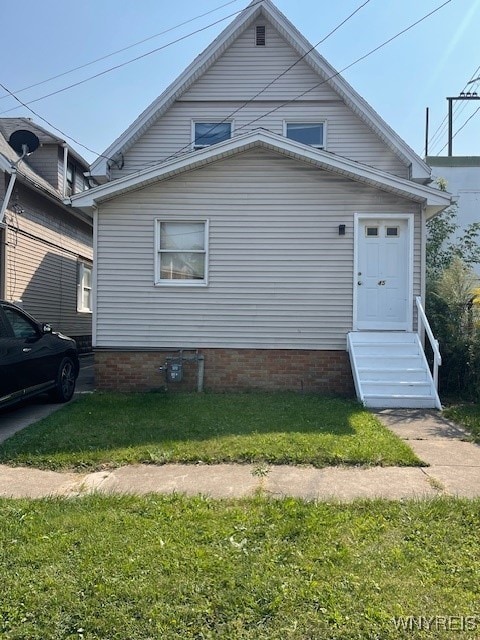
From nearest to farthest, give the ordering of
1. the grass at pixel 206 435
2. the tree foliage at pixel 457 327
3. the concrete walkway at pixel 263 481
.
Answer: the concrete walkway at pixel 263 481
the grass at pixel 206 435
the tree foliage at pixel 457 327

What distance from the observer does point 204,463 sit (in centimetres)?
491

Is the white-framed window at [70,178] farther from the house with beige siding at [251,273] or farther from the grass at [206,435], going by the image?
the grass at [206,435]

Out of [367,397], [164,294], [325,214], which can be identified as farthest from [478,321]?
[164,294]

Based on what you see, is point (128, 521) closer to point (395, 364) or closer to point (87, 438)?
point (87, 438)

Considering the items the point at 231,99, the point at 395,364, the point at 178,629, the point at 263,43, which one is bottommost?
the point at 178,629

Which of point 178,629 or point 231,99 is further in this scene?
point 231,99

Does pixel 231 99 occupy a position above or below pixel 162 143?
above

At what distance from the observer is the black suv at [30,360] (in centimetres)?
626

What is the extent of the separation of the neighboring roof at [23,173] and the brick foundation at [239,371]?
4.02 meters

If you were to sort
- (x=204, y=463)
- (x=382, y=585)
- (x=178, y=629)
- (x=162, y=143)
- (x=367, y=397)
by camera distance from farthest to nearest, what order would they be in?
(x=162, y=143) < (x=367, y=397) < (x=204, y=463) < (x=382, y=585) < (x=178, y=629)

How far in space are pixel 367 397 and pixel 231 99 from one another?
8.14 m

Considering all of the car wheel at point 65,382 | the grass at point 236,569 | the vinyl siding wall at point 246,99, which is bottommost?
the grass at point 236,569

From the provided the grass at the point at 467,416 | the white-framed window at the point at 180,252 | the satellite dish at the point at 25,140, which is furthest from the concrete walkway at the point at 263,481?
the satellite dish at the point at 25,140

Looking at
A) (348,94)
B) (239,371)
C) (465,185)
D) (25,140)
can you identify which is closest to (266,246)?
(239,371)
